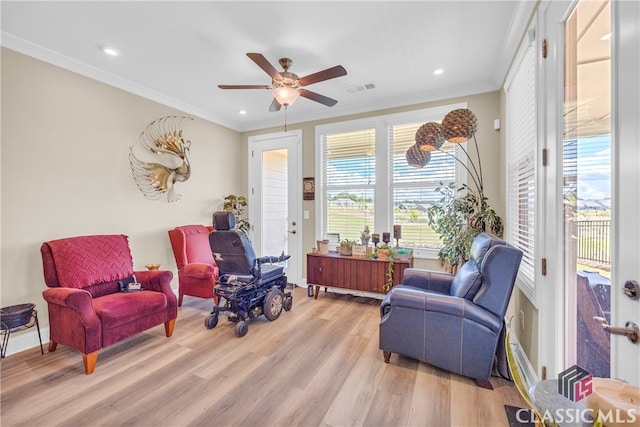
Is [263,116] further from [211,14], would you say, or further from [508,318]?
[508,318]

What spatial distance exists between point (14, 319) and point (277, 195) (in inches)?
129

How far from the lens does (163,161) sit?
147 inches

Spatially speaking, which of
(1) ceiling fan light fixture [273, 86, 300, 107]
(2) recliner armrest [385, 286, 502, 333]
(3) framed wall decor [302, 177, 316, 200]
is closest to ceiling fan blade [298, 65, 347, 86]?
(1) ceiling fan light fixture [273, 86, 300, 107]

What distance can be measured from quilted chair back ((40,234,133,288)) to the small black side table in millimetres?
239

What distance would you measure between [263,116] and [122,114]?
1930 mm

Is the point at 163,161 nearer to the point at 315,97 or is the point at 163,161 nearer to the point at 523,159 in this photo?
the point at 315,97

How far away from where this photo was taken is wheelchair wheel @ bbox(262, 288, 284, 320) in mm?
3027

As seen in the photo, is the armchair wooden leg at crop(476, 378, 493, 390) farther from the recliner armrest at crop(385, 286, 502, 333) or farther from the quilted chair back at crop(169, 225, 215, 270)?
the quilted chair back at crop(169, 225, 215, 270)

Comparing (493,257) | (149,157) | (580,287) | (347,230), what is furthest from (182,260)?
(580,287)

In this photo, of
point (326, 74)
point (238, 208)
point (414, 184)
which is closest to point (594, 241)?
point (326, 74)

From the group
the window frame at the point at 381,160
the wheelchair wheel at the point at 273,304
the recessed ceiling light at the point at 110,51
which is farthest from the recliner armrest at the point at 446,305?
the recessed ceiling light at the point at 110,51

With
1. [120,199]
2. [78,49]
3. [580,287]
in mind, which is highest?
A: [78,49]

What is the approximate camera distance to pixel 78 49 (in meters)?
2.59

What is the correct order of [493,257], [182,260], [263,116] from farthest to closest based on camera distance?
[263,116] < [182,260] < [493,257]
